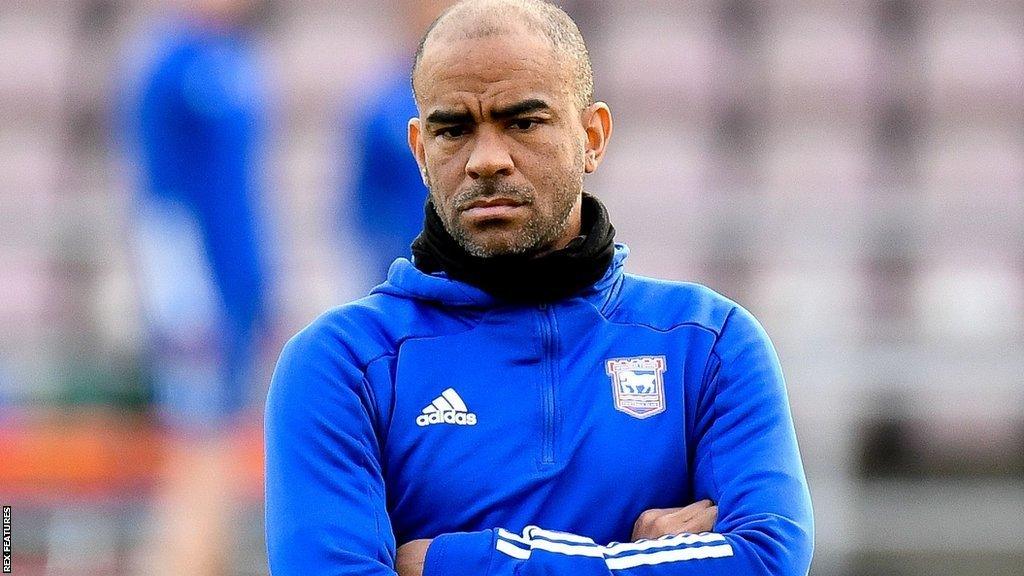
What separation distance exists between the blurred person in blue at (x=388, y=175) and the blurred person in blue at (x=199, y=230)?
15.2 inches

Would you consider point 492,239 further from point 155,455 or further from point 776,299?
point 776,299

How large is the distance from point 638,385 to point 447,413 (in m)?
0.23

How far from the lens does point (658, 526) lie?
194 centimetres

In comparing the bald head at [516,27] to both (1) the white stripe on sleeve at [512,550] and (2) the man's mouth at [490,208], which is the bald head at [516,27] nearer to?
(2) the man's mouth at [490,208]

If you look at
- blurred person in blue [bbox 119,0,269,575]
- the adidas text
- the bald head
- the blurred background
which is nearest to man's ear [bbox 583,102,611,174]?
the bald head

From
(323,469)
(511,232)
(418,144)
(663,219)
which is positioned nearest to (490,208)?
(511,232)

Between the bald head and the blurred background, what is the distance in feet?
5.90

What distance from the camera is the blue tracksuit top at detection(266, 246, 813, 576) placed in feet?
6.31

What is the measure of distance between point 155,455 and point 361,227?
1178 millimetres

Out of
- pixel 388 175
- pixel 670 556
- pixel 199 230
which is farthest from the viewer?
pixel 199 230

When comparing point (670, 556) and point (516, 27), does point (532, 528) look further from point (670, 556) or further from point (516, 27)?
point (516, 27)

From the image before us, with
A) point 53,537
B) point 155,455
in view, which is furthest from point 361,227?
point 53,537

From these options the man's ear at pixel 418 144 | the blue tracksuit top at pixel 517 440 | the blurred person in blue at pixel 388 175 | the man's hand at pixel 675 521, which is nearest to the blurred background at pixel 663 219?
the blurred person in blue at pixel 388 175

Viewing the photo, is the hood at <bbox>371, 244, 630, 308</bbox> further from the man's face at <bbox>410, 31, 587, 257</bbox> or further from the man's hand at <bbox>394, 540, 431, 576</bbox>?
the man's hand at <bbox>394, 540, 431, 576</bbox>
